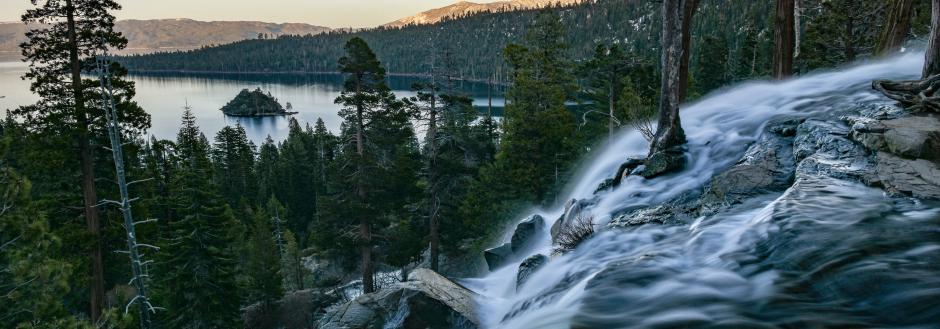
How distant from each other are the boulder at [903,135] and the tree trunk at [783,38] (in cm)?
739

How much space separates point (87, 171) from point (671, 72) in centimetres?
1816

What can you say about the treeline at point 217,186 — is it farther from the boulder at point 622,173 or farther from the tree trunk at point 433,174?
the boulder at point 622,173

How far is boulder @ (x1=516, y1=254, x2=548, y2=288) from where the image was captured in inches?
398

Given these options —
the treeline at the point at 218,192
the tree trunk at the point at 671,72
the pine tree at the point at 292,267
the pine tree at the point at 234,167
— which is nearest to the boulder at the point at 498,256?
the tree trunk at the point at 671,72

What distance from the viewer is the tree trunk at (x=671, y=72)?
10844 mm

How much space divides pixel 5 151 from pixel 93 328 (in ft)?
17.9

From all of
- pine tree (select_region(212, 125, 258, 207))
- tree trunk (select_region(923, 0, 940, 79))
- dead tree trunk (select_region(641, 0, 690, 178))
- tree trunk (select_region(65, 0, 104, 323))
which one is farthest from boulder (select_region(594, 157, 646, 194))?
pine tree (select_region(212, 125, 258, 207))

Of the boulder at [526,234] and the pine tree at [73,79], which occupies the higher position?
the pine tree at [73,79]

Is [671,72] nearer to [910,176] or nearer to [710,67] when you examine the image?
[910,176]

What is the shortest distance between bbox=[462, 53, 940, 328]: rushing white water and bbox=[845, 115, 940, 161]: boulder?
2.60 feet

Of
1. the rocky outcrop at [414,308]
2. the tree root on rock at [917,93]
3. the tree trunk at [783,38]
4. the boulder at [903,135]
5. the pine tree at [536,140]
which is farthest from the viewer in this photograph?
the pine tree at [536,140]

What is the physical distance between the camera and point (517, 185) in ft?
92.9

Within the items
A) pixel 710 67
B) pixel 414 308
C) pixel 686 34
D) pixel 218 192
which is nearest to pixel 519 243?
pixel 414 308

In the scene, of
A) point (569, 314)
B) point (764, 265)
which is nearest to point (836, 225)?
point (764, 265)
